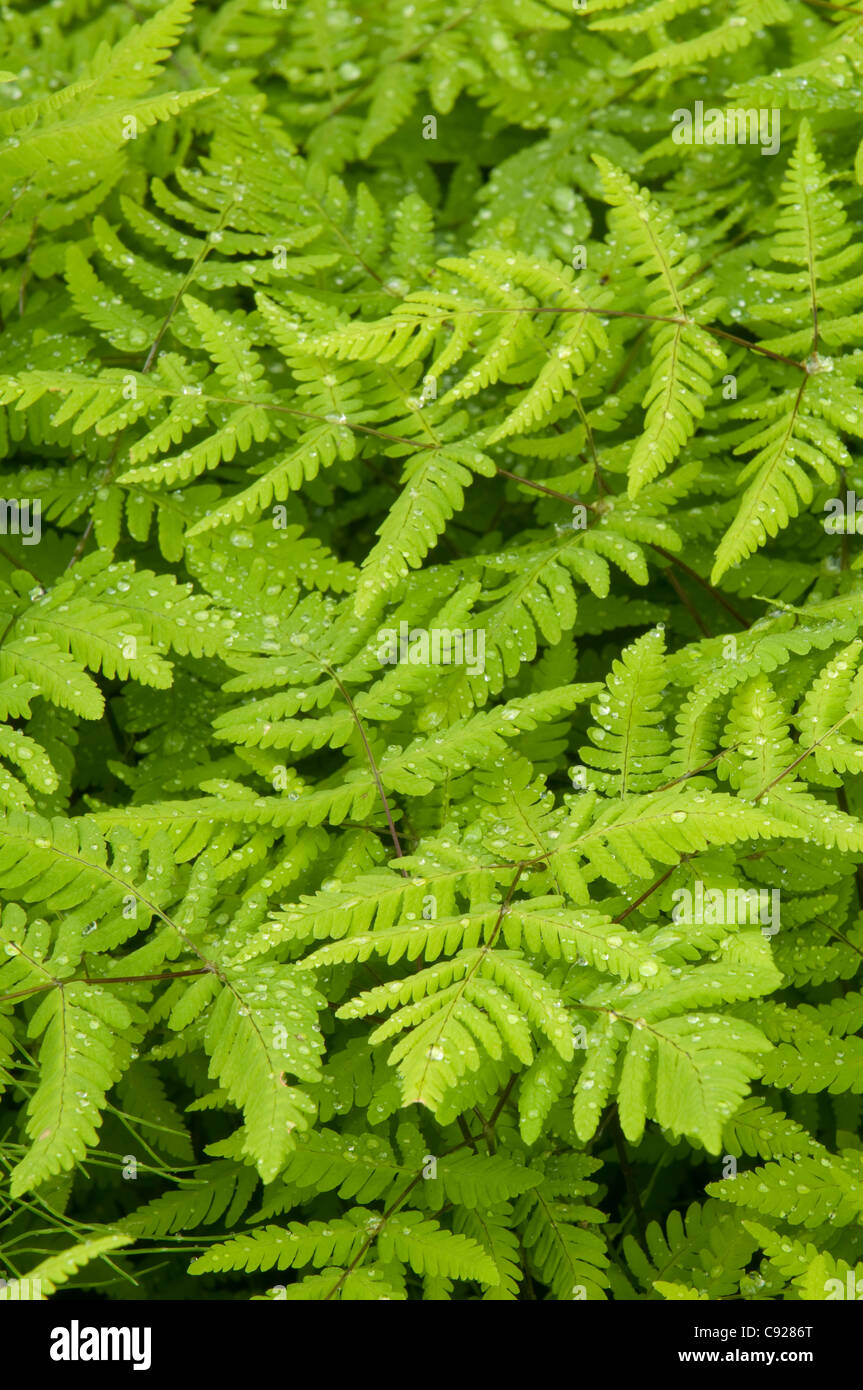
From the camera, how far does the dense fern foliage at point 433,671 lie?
6.94 feet

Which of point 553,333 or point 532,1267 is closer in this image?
point 532,1267

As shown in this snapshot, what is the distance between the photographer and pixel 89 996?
2158 millimetres

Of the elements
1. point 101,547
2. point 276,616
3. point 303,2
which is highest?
point 303,2

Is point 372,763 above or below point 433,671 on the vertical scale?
below

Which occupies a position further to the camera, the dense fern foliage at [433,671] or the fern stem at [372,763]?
the fern stem at [372,763]

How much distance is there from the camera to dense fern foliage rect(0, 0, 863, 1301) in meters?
2.12

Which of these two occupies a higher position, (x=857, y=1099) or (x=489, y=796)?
(x=489, y=796)

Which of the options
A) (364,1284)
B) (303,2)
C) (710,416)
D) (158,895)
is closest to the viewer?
(364,1284)

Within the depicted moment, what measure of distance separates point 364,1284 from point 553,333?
228 centimetres

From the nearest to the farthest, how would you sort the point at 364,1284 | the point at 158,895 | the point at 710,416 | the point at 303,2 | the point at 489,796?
the point at 364,1284
the point at 158,895
the point at 489,796
the point at 710,416
the point at 303,2

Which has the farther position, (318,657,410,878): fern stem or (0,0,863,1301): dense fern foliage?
(318,657,410,878): fern stem

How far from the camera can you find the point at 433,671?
2.52 meters
